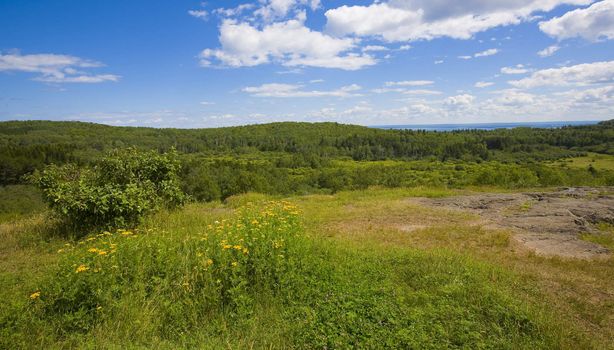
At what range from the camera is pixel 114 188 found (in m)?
8.82

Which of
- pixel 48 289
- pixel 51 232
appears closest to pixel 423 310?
pixel 48 289

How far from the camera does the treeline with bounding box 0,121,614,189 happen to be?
64.1 meters

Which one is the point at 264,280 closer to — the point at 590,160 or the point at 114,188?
the point at 114,188

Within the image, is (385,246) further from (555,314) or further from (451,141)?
(451,141)

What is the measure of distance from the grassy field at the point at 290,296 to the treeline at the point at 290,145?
46.7m

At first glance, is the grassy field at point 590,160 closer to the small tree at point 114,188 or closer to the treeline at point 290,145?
the treeline at point 290,145

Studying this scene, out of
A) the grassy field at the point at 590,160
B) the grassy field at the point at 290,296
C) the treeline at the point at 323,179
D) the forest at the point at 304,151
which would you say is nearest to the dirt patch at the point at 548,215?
the grassy field at the point at 290,296

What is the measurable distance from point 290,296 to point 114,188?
263 inches

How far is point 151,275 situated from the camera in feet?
16.1

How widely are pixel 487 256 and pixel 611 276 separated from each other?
2.05m

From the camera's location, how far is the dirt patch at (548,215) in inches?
310

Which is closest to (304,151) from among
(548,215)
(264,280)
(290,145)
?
(290,145)

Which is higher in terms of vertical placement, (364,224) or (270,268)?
(270,268)

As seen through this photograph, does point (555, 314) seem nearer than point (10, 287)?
Yes
